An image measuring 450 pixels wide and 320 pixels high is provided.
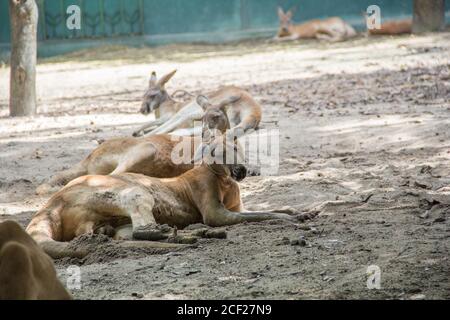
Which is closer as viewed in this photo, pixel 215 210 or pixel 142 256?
pixel 142 256

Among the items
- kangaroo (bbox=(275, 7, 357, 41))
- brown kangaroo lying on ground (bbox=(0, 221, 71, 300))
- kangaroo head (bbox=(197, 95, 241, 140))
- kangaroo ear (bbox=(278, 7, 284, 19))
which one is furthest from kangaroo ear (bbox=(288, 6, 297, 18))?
brown kangaroo lying on ground (bbox=(0, 221, 71, 300))

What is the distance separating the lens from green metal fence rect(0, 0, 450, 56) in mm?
21312

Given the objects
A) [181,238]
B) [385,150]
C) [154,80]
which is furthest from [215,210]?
[154,80]

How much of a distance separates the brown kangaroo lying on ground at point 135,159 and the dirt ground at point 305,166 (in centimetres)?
41

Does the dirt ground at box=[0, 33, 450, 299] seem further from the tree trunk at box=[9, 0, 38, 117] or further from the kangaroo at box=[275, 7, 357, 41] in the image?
the kangaroo at box=[275, 7, 357, 41]

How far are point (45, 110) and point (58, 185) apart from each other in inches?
197

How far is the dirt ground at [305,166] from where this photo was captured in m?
4.88

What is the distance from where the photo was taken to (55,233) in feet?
19.7

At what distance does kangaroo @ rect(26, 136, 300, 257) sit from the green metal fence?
49.6 feet

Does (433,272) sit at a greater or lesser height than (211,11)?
lesser

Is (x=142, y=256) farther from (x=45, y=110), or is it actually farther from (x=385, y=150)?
(x=45, y=110)

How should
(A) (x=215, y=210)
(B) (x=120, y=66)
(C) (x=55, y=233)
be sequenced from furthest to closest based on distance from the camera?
1. (B) (x=120, y=66)
2. (A) (x=215, y=210)
3. (C) (x=55, y=233)

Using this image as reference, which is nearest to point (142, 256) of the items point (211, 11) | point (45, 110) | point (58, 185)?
point (58, 185)
